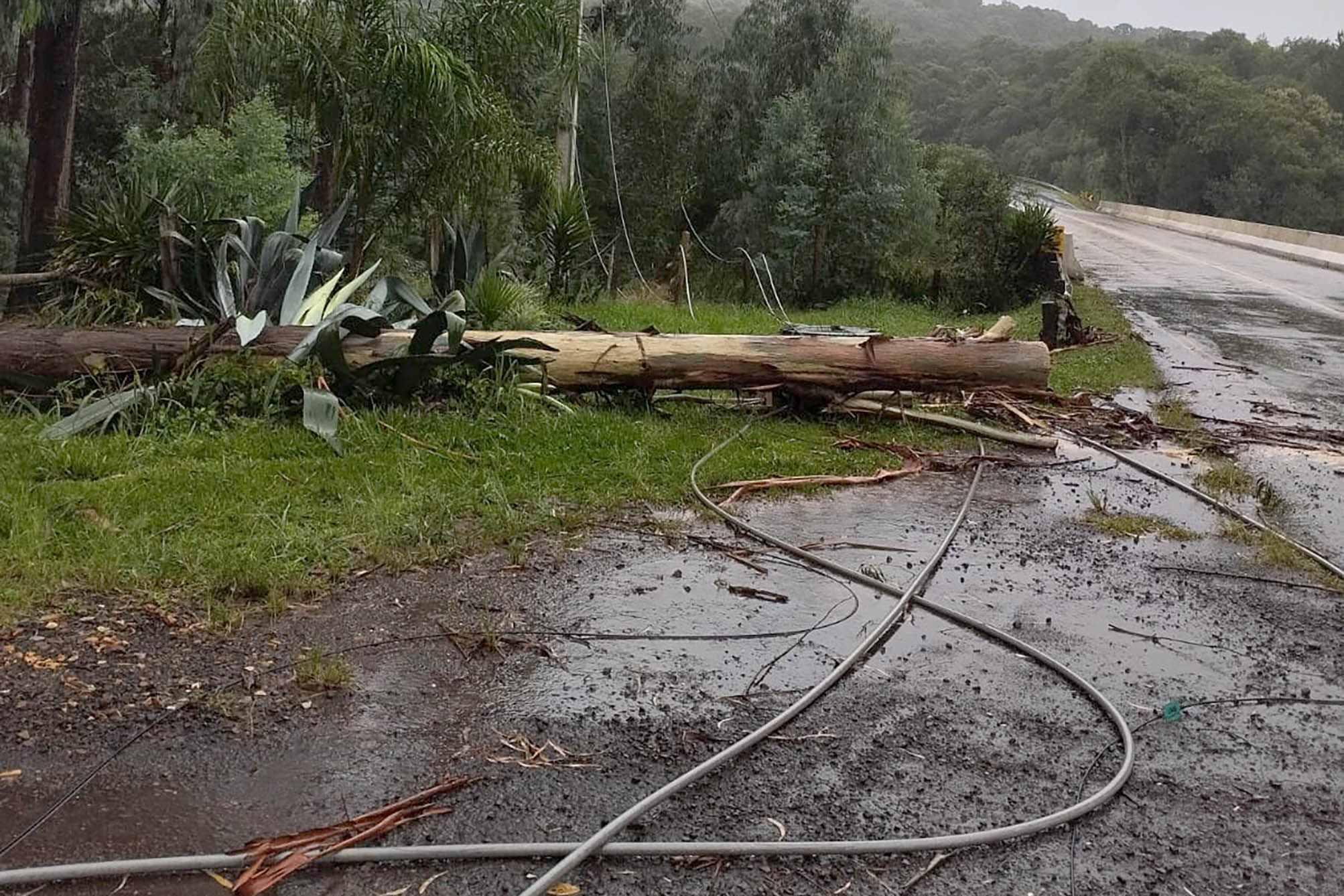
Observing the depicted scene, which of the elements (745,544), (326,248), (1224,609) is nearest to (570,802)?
(745,544)

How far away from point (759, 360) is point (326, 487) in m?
3.23

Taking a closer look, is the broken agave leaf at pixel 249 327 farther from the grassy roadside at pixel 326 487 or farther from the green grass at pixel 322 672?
the green grass at pixel 322 672

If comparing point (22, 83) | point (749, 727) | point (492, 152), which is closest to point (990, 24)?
point (22, 83)

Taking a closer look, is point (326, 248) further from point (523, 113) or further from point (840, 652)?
point (523, 113)

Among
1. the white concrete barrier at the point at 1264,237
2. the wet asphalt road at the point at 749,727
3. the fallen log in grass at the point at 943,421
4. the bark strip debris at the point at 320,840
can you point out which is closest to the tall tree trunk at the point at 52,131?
the fallen log in grass at the point at 943,421

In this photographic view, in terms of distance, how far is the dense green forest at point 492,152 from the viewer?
9469 mm

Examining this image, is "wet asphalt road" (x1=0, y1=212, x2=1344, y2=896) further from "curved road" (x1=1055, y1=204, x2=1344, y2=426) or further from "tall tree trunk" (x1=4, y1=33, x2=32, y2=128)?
"tall tree trunk" (x1=4, y1=33, x2=32, y2=128)

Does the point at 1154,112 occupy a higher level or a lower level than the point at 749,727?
higher

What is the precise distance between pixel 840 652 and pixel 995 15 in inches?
Result: 4716

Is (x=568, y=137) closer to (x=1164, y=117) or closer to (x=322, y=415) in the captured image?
(x=322, y=415)

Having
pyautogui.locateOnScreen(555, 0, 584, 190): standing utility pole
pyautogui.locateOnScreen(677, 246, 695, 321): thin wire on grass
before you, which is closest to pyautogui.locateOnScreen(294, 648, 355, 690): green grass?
pyautogui.locateOnScreen(677, 246, 695, 321): thin wire on grass

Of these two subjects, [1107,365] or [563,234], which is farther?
[563,234]

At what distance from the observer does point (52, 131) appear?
555 inches

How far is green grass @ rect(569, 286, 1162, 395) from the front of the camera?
415 inches
